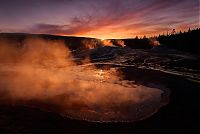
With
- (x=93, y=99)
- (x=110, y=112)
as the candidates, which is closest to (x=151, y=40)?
(x=93, y=99)

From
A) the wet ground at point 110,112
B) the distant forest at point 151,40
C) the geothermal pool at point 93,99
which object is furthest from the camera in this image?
the distant forest at point 151,40

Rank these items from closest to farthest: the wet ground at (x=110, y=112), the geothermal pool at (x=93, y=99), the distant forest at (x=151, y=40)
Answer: the wet ground at (x=110, y=112), the geothermal pool at (x=93, y=99), the distant forest at (x=151, y=40)

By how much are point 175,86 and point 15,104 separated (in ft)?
24.8

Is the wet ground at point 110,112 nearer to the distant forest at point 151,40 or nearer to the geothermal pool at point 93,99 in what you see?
the geothermal pool at point 93,99

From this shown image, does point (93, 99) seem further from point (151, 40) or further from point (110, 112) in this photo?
point (151, 40)

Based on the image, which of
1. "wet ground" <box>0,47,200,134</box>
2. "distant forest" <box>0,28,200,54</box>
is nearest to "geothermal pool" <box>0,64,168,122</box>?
"wet ground" <box>0,47,200,134</box>

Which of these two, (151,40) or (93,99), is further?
(151,40)

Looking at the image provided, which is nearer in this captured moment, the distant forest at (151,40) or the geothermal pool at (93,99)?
the geothermal pool at (93,99)

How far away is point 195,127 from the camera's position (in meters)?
6.70

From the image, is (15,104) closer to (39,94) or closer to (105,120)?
(39,94)

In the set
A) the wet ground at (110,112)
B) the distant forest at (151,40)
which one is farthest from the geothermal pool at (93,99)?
the distant forest at (151,40)

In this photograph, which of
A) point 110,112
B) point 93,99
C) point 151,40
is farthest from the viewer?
point 151,40

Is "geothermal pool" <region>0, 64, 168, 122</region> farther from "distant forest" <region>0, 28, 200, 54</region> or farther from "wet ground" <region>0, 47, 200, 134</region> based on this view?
"distant forest" <region>0, 28, 200, 54</region>

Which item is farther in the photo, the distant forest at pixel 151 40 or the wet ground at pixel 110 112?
the distant forest at pixel 151 40
